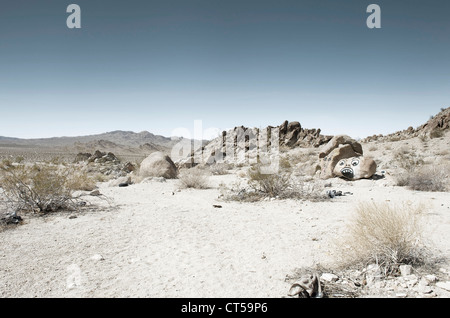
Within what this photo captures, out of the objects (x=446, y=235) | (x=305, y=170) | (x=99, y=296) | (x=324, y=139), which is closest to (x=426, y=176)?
(x=446, y=235)

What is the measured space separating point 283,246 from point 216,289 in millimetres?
1600

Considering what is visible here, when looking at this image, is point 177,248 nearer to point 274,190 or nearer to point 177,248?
point 177,248

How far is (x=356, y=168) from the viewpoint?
34.6 feet

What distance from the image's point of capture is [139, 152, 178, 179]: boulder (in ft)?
43.5

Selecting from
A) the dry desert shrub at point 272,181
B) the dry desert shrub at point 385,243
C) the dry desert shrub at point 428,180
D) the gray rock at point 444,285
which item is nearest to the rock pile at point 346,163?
the dry desert shrub at point 428,180

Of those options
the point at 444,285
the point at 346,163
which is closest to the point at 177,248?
the point at 444,285

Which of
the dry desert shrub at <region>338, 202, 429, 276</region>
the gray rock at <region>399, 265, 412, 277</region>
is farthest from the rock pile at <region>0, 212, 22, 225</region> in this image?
the gray rock at <region>399, 265, 412, 277</region>

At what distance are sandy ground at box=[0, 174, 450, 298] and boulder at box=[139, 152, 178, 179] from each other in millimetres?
5958

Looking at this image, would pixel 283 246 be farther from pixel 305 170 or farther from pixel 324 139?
pixel 324 139

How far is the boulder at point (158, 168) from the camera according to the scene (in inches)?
522

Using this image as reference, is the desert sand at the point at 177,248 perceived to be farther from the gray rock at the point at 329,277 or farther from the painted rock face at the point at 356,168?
the painted rock face at the point at 356,168

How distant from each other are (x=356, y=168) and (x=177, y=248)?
854 cm

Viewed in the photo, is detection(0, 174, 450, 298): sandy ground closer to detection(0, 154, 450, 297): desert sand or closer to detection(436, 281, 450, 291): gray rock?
detection(0, 154, 450, 297): desert sand
